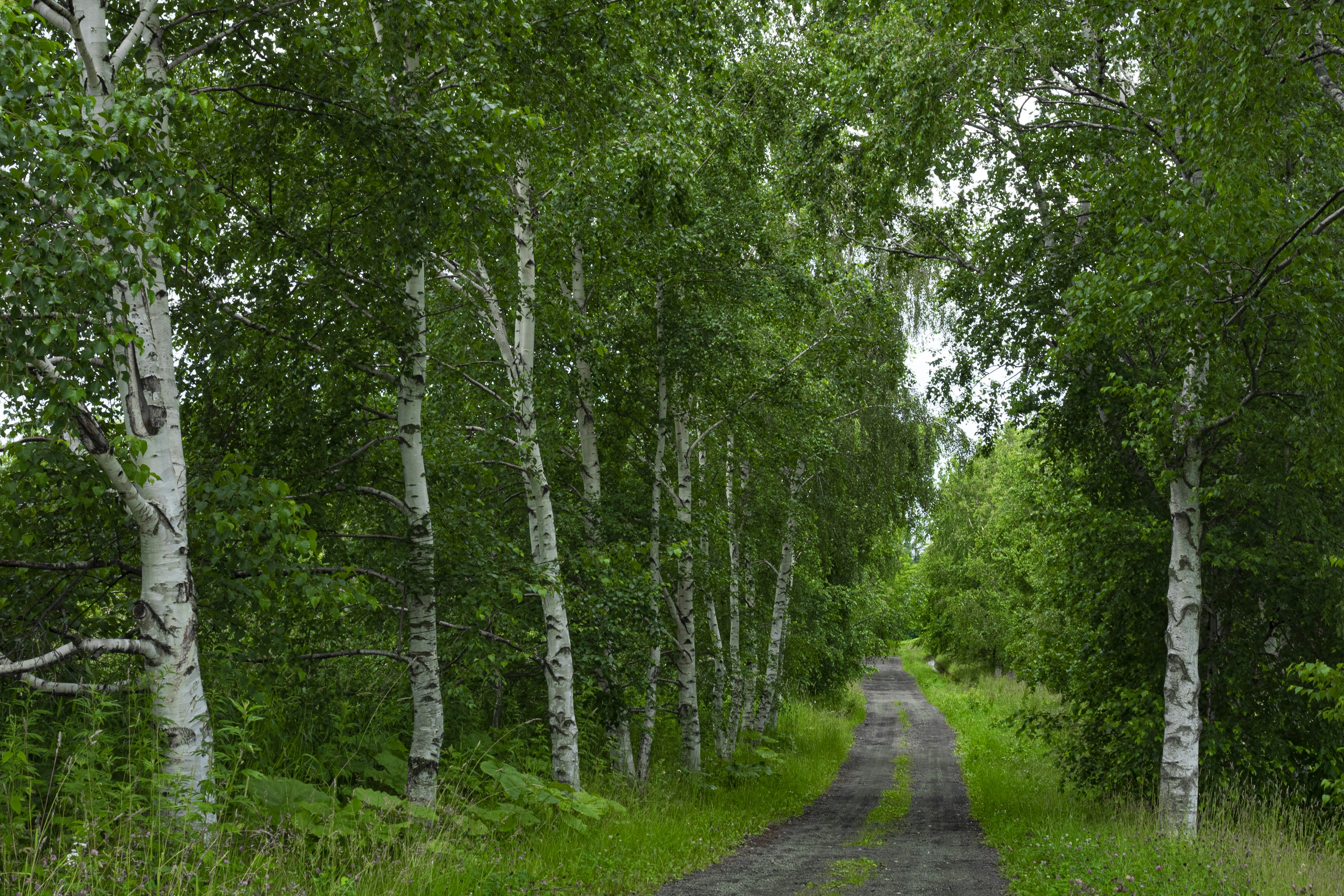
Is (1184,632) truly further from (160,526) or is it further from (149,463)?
(149,463)

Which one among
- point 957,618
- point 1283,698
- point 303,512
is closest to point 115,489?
point 303,512

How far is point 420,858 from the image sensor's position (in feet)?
19.0

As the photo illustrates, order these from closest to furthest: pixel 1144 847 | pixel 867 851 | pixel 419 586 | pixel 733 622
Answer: pixel 419 586, pixel 1144 847, pixel 867 851, pixel 733 622

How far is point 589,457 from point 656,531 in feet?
4.65

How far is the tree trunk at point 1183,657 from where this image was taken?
984 cm

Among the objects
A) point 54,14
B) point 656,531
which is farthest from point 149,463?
point 656,531

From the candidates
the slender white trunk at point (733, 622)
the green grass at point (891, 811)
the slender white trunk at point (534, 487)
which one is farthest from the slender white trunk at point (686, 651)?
the slender white trunk at point (534, 487)

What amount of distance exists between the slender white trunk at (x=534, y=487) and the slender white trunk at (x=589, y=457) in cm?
132

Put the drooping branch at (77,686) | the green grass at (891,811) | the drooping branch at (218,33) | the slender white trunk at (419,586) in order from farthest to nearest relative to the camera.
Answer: the green grass at (891,811) → the slender white trunk at (419,586) → the drooping branch at (218,33) → the drooping branch at (77,686)

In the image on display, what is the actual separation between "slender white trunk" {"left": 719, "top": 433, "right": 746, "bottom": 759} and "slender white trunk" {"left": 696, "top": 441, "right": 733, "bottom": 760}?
11cm

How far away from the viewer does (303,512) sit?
5.32 m

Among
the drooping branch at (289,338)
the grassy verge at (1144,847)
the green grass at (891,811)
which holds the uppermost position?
the drooping branch at (289,338)

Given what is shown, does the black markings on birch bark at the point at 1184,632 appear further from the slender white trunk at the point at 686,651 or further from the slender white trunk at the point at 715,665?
the slender white trunk at the point at 715,665

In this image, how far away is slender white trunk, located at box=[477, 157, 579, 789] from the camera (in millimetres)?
9438
